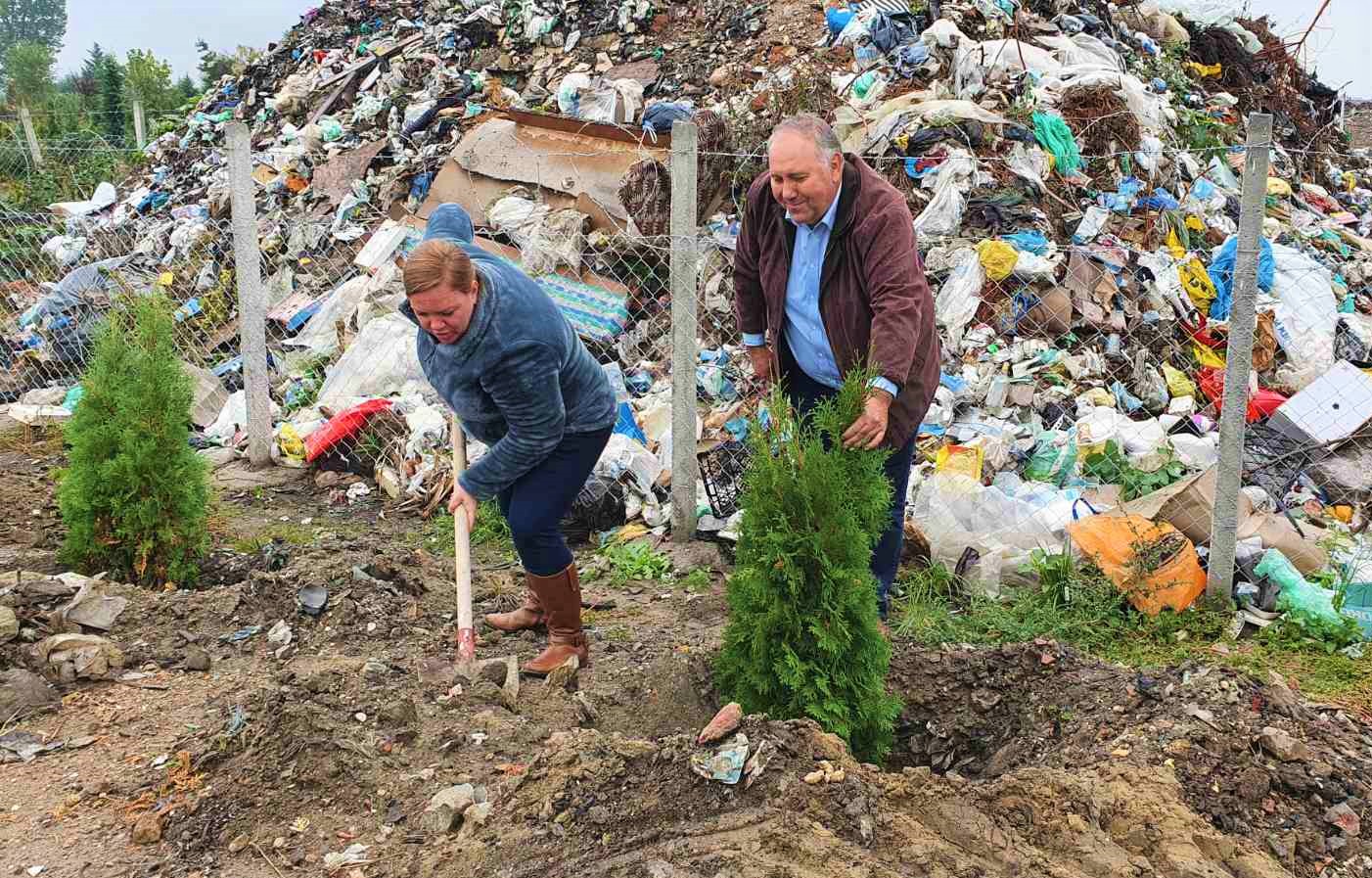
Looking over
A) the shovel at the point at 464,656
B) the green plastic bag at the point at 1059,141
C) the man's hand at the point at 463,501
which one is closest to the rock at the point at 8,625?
the shovel at the point at 464,656

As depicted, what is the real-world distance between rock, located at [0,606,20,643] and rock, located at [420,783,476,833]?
1917 mm

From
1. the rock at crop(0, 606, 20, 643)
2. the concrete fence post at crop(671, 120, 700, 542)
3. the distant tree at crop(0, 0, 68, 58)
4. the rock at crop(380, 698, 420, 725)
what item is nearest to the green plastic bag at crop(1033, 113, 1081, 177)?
the concrete fence post at crop(671, 120, 700, 542)

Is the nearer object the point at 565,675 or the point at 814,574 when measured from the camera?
the point at 814,574

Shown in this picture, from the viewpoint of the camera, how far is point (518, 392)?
3.28 metres

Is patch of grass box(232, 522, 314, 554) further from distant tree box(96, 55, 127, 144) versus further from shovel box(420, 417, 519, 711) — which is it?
distant tree box(96, 55, 127, 144)

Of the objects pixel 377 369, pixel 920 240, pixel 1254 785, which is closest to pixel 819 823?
pixel 1254 785

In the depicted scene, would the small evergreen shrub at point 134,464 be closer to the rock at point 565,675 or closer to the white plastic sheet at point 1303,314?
the rock at point 565,675

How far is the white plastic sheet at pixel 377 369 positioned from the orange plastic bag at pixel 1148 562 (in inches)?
169

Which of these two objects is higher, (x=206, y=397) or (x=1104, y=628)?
(x=1104, y=628)

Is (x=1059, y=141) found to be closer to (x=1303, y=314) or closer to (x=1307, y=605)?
(x=1303, y=314)

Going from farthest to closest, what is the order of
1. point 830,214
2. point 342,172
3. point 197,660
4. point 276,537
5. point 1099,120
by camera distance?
point 342,172, point 1099,120, point 276,537, point 197,660, point 830,214

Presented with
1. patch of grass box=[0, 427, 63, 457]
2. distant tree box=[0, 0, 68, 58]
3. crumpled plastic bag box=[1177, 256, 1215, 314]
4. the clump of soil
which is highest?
the clump of soil

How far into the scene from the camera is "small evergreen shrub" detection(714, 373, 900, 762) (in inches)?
120

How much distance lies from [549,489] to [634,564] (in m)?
1.60
